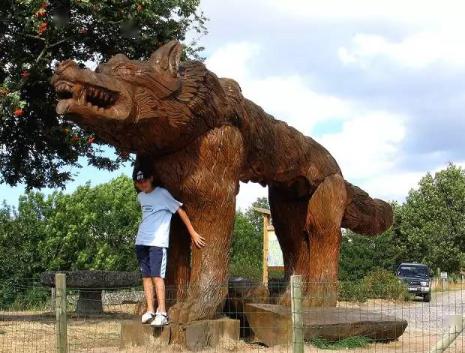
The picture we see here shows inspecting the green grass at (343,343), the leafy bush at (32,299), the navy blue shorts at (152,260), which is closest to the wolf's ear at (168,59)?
the navy blue shorts at (152,260)

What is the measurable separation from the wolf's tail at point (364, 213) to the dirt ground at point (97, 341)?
1.60 metres

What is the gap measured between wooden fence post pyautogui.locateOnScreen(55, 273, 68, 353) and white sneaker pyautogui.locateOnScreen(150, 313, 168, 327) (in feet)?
3.75

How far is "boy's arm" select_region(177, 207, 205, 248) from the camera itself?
22.9 ft

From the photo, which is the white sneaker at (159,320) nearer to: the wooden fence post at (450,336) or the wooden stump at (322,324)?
the wooden stump at (322,324)

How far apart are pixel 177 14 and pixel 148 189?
5005 mm

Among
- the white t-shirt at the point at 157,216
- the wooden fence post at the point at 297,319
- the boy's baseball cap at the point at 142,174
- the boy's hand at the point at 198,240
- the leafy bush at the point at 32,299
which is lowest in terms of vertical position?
the leafy bush at the point at 32,299

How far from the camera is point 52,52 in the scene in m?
10.5

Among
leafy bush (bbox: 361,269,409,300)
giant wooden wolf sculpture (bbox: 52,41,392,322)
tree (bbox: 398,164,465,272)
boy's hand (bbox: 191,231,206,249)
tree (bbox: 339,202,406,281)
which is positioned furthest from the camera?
tree (bbox: 398,164,465,272)

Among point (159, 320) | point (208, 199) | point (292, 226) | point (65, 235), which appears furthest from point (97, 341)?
point (65, 235)

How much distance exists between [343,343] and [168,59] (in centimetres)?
366

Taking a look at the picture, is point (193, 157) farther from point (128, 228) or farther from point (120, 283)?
point (128, 228)

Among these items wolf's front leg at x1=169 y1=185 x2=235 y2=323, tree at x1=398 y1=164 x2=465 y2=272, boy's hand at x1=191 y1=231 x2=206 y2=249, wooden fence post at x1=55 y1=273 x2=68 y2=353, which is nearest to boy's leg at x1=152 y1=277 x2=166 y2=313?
wolf's front leg at x1=169 y1=185 x2=235 y2=323

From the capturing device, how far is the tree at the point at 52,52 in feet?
31.2

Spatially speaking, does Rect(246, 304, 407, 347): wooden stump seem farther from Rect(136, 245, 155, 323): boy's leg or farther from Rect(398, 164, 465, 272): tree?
Rect(398, 164, 465, 272): tree
